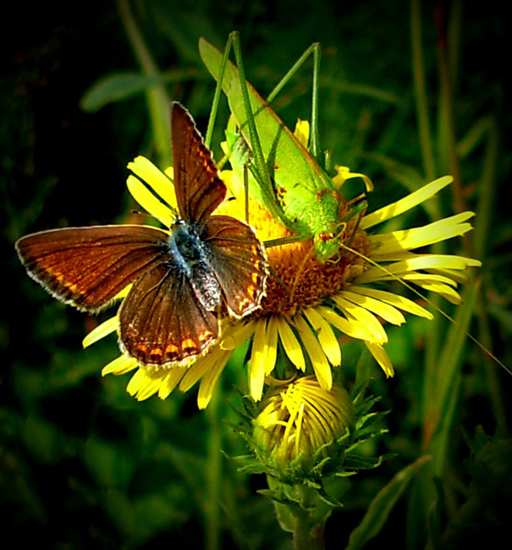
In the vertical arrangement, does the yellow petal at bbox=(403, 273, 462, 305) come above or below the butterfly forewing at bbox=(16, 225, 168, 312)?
below

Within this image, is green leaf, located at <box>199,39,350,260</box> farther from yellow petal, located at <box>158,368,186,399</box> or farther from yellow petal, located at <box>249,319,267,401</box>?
yellow petal, located at <box>158,368,186,399</box>

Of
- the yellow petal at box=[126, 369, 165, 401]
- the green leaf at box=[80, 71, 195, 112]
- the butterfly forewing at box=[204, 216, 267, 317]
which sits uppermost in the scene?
the green leaf at box=[80, 71, 195, 112]

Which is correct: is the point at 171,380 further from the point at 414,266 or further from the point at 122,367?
the point at 414,266

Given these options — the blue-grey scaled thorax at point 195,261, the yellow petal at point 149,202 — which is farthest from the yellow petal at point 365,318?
the yellow petal at point 149,202

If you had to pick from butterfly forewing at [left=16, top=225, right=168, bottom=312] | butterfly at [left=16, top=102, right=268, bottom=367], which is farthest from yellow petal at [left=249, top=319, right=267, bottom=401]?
butterfly forewing at [left=16, top=225, right=168, bottom=312]

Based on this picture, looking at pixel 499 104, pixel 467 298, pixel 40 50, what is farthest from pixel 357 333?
pixel 40 50

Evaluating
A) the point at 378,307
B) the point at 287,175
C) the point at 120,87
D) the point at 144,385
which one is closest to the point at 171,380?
the point at 144,385

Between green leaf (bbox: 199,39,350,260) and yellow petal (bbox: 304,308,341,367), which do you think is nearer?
yellow petal (bbox: 304,308,341,367)
